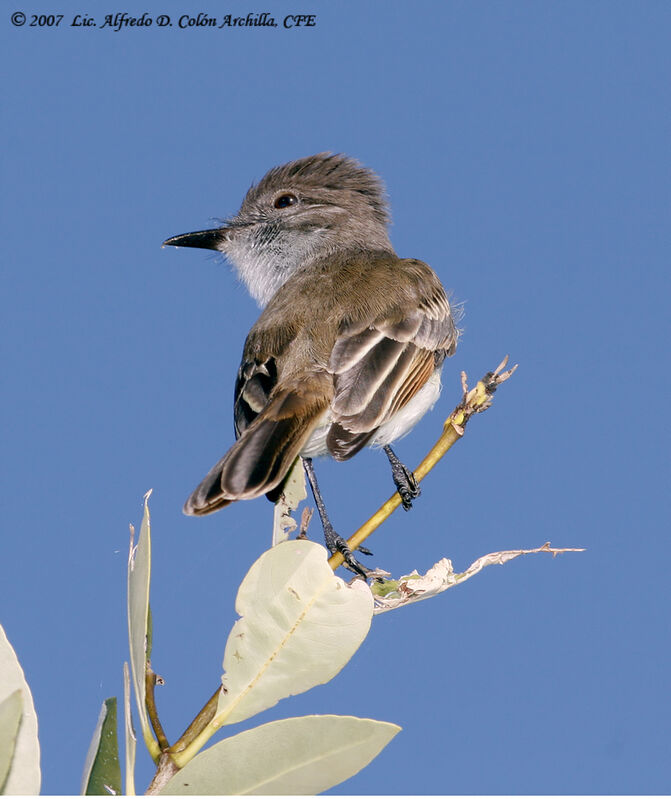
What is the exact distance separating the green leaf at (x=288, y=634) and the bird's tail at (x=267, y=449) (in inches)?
32.8

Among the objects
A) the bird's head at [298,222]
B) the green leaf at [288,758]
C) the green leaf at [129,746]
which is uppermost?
the bird's head at [298,222]

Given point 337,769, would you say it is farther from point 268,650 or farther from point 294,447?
point 294,447

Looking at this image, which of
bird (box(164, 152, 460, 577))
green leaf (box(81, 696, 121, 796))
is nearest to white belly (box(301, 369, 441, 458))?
bird (box(164, 152, 460, 577))

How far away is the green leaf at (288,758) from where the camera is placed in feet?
5.48

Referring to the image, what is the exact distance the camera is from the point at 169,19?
4.40m

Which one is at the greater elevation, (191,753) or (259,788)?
(191,753)

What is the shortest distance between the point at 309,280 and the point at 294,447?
145 cm

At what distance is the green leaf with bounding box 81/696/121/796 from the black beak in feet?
12.3

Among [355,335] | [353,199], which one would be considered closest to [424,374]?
[355,335]

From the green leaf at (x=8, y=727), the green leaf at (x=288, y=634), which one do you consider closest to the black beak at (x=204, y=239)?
the green leaf at (x=288, y=634)

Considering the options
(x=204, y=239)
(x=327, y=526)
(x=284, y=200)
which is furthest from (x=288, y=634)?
(x=284, y=200)

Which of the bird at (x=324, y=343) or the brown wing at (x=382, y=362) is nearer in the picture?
the bird at (x=324, y=343)

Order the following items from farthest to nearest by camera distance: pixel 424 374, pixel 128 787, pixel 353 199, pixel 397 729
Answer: pixel 353 199
pixel 424 374
pixel 128 787
pixel 397 729

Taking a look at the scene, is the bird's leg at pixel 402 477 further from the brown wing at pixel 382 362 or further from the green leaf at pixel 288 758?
the green leaf at pixel 288 758
